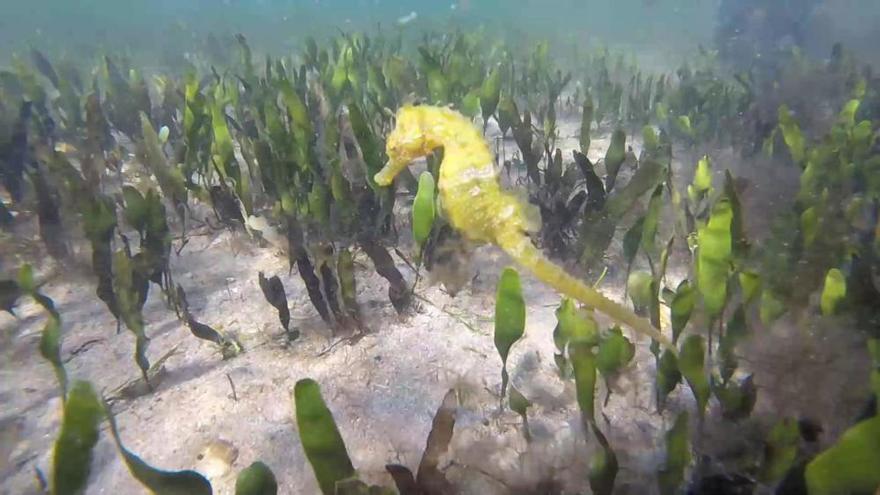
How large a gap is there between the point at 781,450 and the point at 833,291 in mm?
1105

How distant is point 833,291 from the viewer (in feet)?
8.54

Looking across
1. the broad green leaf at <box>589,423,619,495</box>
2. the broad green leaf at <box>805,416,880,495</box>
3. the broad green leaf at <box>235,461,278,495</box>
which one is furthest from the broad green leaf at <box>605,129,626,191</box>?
the broad green leaf at <box>235,461,278,495</box>

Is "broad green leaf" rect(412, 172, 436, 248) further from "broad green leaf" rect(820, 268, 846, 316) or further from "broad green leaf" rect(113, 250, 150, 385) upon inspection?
"broad green leaf" rect(820, 268, 846, 316)

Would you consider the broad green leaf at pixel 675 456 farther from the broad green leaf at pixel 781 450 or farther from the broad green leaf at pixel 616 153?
the broad green leaf at pixel 616 153

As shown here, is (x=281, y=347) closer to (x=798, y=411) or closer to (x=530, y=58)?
(x=798, y=411)

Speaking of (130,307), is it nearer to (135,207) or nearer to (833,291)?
(135,207)

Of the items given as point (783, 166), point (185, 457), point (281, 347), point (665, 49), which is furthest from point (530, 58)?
point (665, 49)

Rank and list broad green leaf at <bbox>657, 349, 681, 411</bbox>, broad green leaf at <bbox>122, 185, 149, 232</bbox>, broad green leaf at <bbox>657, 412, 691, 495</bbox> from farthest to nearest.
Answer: broad green leaf at <bbox>122, 185, 149, 232</bbox>
broad green leaf at <bbox>657, 349, 681, 411</bbox>
broad green leaf at <bbox>657, 412, 691, 495</bbox>

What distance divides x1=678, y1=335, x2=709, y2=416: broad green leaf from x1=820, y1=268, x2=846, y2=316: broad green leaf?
103cm

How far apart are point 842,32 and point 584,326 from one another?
24671 millimetres

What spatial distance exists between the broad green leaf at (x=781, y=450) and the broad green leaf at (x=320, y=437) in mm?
1549

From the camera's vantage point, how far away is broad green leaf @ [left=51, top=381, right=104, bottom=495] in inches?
64.7

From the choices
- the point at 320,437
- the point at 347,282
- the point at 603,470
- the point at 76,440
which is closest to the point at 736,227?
the point at 603,470

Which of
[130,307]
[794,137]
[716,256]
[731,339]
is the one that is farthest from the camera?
[794,137]
